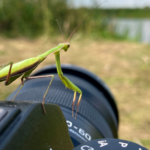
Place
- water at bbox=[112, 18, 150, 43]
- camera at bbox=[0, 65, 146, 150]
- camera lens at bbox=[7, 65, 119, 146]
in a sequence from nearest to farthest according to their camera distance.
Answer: camera at bbox=[0, 65, 146, 150] < camera lens at bbox=[7, 65, 119, 146] < water at bbox=[112, 18, 150, 43]

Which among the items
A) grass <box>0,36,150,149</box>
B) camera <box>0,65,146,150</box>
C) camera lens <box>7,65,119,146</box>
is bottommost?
camera <box>0,65,146,150</box>

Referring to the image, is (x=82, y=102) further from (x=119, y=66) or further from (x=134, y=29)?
(x=134, y=29)

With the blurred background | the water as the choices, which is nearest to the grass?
the blurred background

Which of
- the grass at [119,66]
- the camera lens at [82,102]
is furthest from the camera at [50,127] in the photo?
the grass at [119,66]

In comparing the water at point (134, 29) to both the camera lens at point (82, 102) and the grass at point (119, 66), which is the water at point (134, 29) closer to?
the grass at point (119, 66)

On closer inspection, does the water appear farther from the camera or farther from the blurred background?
the camera

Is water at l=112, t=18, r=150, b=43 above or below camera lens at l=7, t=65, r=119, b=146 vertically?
above
